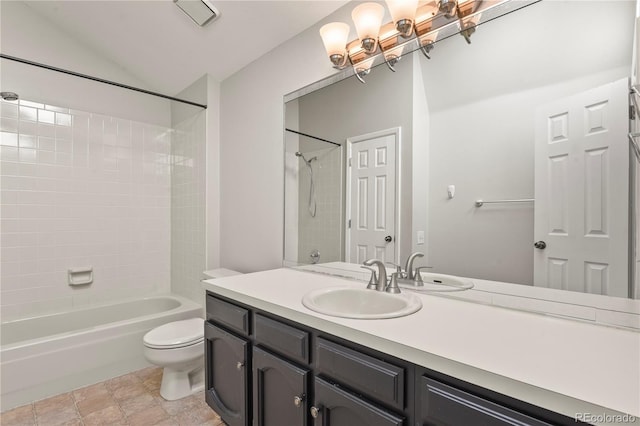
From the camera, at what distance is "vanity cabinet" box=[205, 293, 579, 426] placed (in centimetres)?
70

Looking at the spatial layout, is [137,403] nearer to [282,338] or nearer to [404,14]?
[282,338]

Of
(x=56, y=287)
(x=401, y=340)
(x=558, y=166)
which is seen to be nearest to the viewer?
(x=401, y=340)

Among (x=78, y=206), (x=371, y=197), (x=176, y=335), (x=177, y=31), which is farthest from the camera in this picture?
(x=78, y=206)

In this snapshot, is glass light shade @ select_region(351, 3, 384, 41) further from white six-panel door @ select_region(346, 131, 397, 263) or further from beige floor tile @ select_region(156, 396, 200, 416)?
beige floor tile @ select_region(156, 396, 200, 416)

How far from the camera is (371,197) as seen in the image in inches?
61.6

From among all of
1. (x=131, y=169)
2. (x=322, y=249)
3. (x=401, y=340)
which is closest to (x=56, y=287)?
(x=131, y=169)

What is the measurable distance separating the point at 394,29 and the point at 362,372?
147 centimetres

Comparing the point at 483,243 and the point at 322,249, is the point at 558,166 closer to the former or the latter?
the point at 483,243

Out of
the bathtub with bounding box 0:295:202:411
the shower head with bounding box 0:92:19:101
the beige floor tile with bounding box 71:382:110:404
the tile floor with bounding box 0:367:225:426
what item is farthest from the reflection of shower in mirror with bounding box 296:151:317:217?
the shower head with bounding box 0:92:19:101

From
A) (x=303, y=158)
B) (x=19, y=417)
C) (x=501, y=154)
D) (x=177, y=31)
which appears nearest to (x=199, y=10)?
(x=177, y=31)

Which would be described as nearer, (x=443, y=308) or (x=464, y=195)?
(x=443, y=308)

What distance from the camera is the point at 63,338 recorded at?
6.64 ft

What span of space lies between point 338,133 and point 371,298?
0.93m

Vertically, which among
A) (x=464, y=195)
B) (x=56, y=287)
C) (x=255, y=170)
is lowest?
(x=56, y=287)
